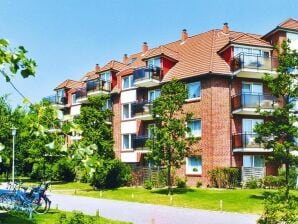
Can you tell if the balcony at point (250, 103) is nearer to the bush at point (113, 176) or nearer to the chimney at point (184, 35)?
the bush at point (113, 176)

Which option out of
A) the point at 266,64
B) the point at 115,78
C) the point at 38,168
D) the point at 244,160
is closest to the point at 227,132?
the point at 244,160

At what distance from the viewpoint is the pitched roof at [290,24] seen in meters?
39.1

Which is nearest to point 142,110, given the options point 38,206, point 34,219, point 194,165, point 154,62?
point 154,62

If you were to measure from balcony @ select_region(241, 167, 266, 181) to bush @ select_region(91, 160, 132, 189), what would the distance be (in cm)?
962

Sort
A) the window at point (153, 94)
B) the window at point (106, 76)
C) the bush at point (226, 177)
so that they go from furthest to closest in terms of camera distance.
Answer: the window at point (106, 76) → the window at point (153, 94) → the bush at point (226, 177)

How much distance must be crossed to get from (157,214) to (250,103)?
17.5 meters

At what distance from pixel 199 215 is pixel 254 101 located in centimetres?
1742

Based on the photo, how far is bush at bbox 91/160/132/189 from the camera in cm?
3803

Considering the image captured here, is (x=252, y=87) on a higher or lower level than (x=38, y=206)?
higher

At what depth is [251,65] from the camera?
37.3m

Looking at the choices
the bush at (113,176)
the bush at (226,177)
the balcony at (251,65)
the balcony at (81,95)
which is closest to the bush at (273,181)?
the bush at (226,177)

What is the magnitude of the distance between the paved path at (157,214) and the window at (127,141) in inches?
733

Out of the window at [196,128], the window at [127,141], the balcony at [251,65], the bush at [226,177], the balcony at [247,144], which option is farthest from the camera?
the window at [127,141]

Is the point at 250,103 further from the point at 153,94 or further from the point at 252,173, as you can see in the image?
the point at 153,94
